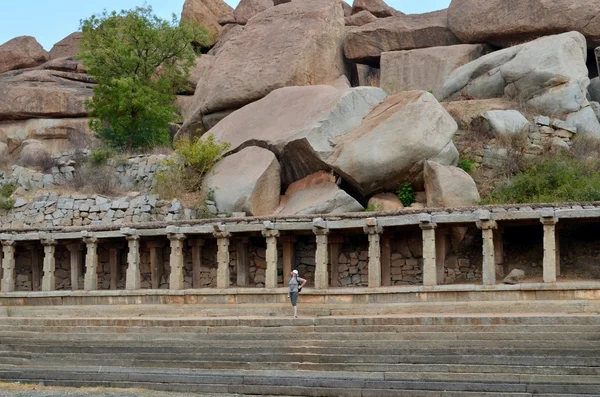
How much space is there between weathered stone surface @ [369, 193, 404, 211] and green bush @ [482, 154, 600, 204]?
8.96 ft

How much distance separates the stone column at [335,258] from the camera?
1145 inches

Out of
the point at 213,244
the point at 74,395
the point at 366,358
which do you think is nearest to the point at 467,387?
the point at 366,358

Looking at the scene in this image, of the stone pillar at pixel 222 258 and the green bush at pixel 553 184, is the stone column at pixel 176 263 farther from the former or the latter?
the green bush at pixel 553 184

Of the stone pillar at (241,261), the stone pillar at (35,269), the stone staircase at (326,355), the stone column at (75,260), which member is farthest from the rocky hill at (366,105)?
the stone staircase at (326,355)

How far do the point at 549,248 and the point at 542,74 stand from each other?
456 inches

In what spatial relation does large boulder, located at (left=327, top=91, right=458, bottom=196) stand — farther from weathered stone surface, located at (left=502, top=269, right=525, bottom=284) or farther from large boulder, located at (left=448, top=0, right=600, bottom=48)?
large boulder, located at (left=448, top=0, right=600, bottom=48)

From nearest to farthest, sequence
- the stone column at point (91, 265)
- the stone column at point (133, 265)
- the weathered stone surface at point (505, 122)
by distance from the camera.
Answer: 1. the stone column at point (133, 265)
2. the stone column at point (91, 265)
3. the weathered stone surface at point (505, 122)

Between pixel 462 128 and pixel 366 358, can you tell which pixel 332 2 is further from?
pixel 366 358

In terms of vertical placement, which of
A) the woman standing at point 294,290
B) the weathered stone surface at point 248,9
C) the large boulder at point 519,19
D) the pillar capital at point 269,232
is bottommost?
the woman standing at point 294,290

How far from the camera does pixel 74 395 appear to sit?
20047 millimetres

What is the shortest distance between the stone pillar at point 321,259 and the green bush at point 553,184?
5.79 m

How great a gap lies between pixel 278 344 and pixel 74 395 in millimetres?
4528

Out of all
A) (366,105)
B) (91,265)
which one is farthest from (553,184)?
(91,265)

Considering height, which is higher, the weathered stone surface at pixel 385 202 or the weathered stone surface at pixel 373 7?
the weathered stone surface at pixel 373 7
